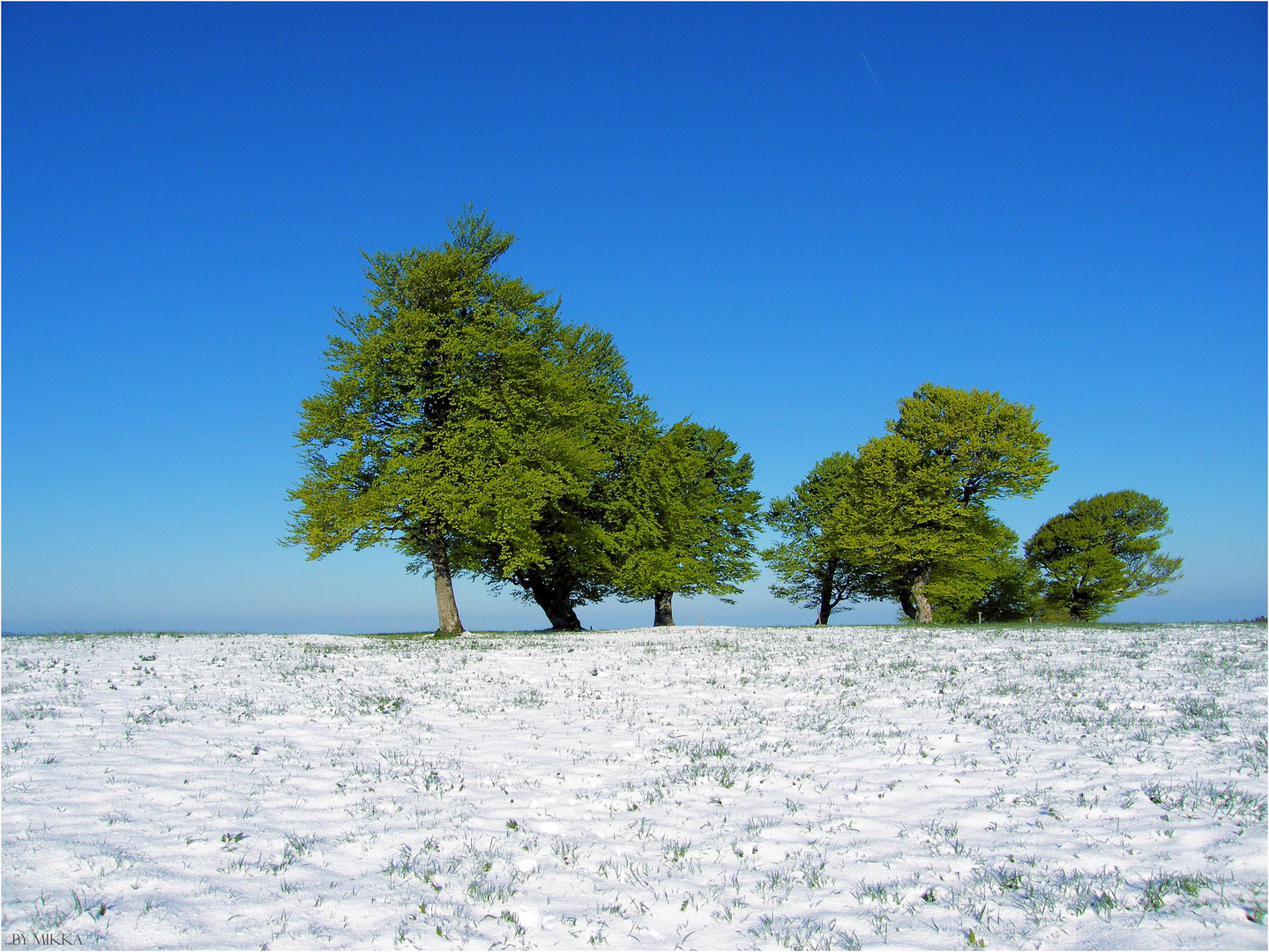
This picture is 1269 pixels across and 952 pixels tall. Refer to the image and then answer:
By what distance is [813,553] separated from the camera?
46.4 meters

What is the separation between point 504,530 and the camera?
85.2 ft

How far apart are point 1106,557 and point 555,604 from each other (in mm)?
41030

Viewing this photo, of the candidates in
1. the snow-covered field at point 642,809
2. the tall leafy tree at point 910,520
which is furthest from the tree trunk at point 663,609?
the snow-covered field at point 642,809

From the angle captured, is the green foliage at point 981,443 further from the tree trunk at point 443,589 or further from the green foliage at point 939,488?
the tree trunk at point 443,589

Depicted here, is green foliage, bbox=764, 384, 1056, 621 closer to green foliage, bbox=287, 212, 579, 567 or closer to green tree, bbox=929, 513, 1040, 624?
green tree, bbox=929, 513, 1040, 624

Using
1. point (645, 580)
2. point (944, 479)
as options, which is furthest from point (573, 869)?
point (944, 479)

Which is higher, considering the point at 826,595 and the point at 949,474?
the point at 949,474

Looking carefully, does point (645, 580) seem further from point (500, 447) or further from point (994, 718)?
point (994, 718)

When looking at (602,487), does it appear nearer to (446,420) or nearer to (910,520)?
(446,420)

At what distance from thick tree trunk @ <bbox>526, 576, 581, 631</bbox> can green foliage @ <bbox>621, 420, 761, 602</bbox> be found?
3.03m

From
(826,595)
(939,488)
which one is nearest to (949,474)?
(939,488)

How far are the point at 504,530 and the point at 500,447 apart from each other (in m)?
2.97

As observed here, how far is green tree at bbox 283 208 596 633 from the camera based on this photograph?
83.7 feet

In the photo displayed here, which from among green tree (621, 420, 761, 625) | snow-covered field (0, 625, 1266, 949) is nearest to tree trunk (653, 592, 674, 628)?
green tree (621, 420, 761, 625)
